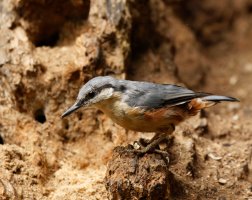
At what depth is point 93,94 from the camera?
4883mm

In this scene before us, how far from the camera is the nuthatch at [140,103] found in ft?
16.0

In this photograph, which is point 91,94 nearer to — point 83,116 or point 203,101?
point 83,116

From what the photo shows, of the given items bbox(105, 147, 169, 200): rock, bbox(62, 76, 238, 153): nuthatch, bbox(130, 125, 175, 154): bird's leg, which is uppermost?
bbox(62, 76, 238, 153): nuthatch

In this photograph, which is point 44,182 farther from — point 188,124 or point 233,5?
point 233,5

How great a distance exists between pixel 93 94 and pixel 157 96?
0.65 meters

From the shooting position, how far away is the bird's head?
486 centimetres

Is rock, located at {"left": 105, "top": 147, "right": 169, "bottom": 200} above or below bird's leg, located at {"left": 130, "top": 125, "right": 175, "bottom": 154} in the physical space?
below

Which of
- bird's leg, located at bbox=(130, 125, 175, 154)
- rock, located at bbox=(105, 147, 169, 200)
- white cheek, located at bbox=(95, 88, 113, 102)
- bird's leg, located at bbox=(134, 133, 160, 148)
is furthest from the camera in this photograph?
bird's leg, located at bbox=(134, 133, 160, 148)

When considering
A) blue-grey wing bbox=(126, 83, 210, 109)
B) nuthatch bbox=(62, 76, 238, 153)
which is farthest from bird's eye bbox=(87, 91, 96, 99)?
blue-grey wing bbox=(126, 83, 210, 109)

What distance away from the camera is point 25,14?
608 centimetres

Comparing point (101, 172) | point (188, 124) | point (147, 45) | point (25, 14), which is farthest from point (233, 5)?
point (101, 172)

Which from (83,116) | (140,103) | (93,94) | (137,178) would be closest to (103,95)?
(93,94)

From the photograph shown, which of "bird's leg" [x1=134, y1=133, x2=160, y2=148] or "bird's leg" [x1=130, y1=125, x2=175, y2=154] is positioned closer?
"bird's leg" [x1=130, y1=125, x2=175, y2=154]

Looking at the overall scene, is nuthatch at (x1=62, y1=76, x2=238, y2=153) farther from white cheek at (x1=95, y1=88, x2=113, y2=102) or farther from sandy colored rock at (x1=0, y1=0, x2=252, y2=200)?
sandy colored rock at (x1=0, y1=0, x2=252, y2=200)
